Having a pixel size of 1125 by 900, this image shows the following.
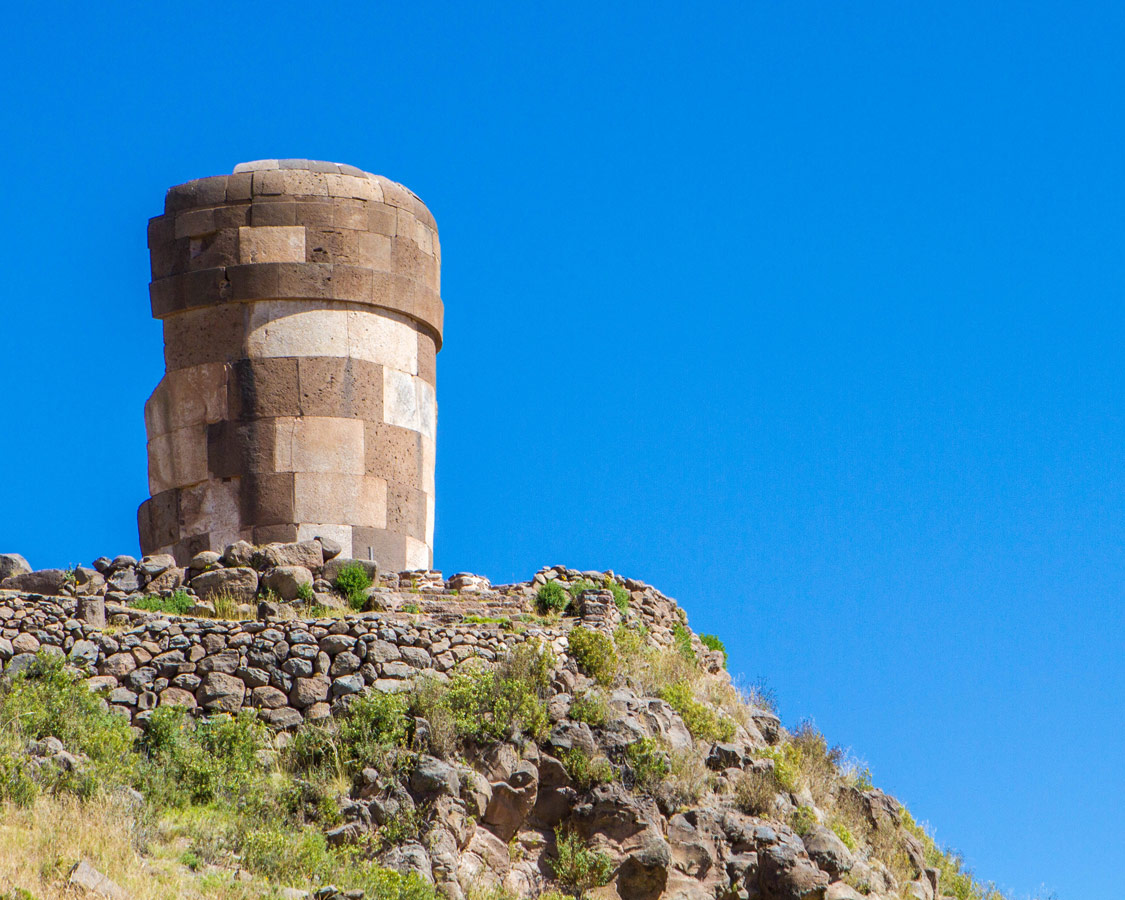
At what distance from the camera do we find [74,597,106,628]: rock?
53.4 ft

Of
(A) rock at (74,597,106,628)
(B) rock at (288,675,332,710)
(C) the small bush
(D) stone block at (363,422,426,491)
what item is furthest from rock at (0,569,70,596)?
(C) the small bush

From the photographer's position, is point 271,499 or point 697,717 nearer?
point 697,717

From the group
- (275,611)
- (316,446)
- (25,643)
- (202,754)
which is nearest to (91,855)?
(202,754)

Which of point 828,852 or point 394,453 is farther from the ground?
point 394,453

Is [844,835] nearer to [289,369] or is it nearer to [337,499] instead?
[337,499]

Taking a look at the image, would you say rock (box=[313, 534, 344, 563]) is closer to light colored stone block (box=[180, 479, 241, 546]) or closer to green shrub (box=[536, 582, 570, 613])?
light colored stone block (box=[180, 479, 241, 546])

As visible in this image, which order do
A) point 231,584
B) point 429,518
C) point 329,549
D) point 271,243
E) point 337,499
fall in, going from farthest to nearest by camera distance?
1. point 429,518
2. point 271,243
3. point 337,499
4. point 329,549
5. point 231,584

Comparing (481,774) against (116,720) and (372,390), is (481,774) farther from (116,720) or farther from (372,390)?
(372,390)

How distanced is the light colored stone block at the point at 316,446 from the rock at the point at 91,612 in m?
2.84

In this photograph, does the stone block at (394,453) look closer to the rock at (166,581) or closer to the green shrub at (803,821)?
the rock at (166,581)

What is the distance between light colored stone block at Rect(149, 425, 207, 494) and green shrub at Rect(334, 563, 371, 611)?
2423mm

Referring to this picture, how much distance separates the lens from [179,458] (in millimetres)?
19141

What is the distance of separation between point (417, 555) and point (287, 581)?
2439 millimetres

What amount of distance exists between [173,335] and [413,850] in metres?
7.72
